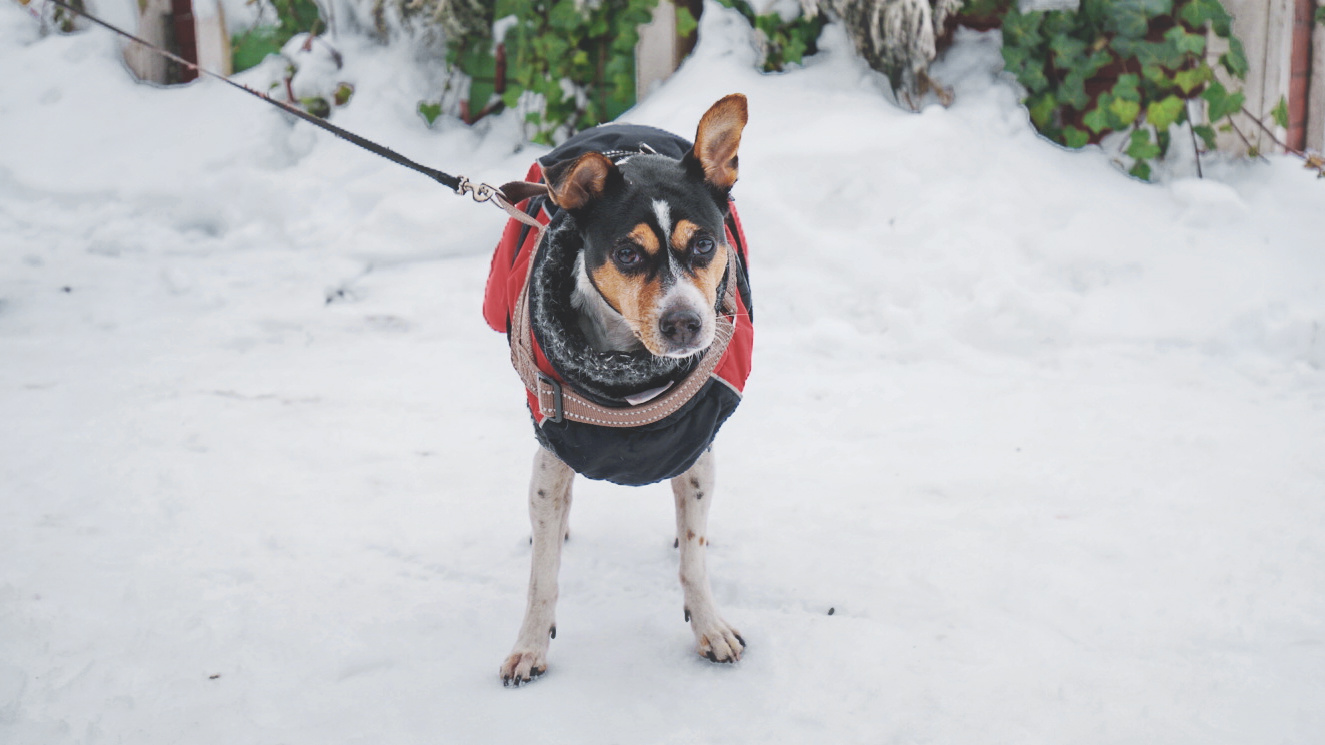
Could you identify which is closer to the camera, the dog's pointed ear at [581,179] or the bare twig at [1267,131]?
the dog's pointed ear at [581,179]

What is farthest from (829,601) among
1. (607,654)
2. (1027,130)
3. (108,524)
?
(1027,130)

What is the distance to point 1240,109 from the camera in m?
4.65

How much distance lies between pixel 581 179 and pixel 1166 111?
162 inches

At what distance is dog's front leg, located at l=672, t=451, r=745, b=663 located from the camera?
84.4 inches

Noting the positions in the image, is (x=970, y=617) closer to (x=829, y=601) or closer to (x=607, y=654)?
(x=829, y=601)

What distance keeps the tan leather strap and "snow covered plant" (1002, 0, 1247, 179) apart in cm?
374

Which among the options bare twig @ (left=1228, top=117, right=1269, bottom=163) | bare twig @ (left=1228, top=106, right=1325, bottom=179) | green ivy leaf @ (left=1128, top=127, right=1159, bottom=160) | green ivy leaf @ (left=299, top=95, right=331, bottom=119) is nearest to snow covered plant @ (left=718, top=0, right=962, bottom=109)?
green ivy leaf @ (left=1128, top=127, right=1159, bottom=160)

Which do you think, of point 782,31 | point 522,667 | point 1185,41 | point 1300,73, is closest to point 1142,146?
point 1185,41

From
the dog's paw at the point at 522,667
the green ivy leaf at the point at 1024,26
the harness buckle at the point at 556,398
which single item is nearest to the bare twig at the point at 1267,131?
the green ivy leaf at the point at 1024,26

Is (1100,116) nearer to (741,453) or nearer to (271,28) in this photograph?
(741,453)

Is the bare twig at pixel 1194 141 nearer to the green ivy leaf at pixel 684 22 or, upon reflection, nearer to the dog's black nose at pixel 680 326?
the green ivy leaf at pixel 684 22

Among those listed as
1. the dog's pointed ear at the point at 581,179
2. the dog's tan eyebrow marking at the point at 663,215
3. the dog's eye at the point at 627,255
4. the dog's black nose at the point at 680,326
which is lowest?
the dog's black nose at the point at 680,326

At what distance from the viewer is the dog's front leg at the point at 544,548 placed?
2.11 metres

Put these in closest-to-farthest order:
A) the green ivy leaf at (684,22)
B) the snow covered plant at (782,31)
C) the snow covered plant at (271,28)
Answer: the snow covered plant at (782,31)
the green ivy leaf at (684,22)
the snow covered plant at (271,28)
